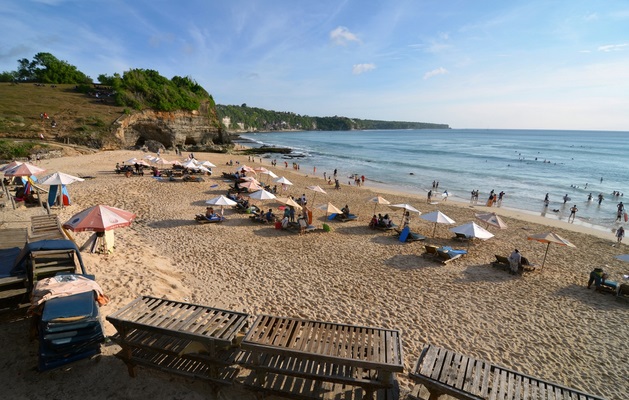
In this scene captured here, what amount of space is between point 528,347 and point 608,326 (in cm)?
337

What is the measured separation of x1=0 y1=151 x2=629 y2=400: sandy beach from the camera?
5.26 metres

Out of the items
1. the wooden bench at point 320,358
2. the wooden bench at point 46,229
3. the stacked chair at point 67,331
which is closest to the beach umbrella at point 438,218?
the wooden bench at point 320,358

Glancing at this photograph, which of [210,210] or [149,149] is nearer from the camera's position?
[210,210]

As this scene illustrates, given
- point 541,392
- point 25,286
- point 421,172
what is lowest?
point 421,172

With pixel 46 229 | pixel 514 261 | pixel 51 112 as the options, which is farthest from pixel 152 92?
pixel 514 261

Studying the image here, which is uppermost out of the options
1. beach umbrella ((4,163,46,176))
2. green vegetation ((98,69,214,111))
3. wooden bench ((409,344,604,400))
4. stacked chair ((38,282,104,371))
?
green vegetation ((98,69,214,111))

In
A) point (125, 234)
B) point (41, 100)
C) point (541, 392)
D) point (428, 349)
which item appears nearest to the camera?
point (541, 392)

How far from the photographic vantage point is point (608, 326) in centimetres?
886

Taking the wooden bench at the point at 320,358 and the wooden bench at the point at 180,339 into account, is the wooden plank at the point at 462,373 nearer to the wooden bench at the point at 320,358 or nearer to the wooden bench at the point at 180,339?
the wooden bench at the point at 320,358

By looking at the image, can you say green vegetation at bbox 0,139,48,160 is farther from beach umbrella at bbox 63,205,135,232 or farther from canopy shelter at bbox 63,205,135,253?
beach umbrella at bbox 63,205,135,232

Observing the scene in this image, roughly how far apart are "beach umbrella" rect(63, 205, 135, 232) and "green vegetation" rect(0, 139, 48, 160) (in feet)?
85.9

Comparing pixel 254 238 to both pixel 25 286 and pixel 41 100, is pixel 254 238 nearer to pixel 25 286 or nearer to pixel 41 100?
pixel 25 286

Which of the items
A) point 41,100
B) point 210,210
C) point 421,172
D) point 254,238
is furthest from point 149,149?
point 421,172

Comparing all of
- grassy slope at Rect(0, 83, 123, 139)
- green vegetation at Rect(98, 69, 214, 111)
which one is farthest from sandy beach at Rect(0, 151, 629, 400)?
green vegetation at Rect(98, 69, 214, 111)
